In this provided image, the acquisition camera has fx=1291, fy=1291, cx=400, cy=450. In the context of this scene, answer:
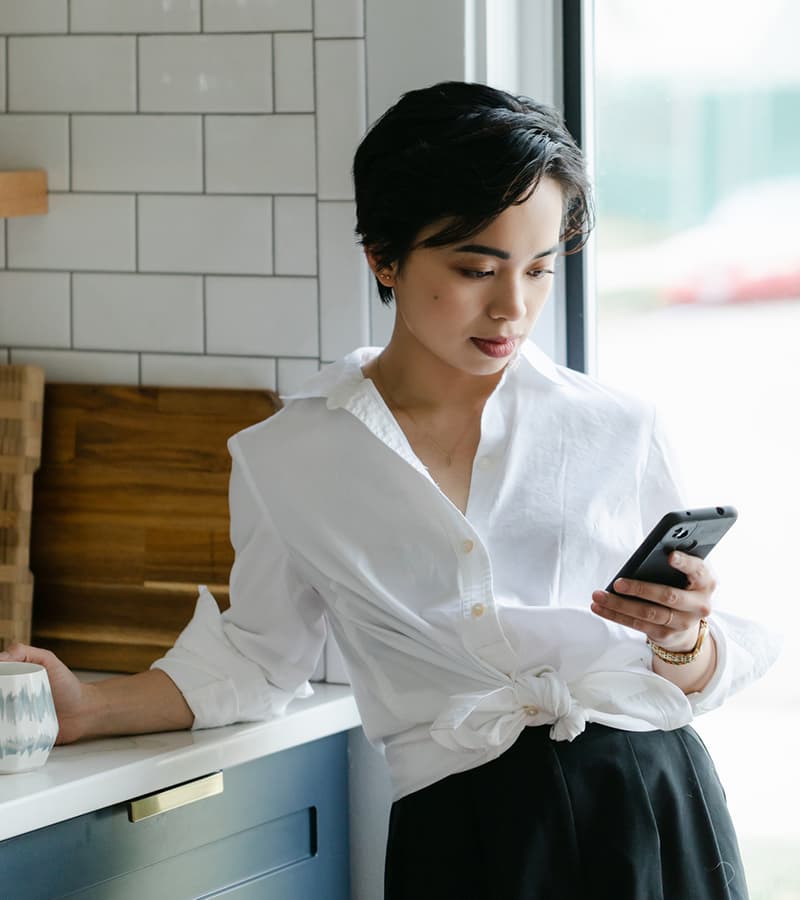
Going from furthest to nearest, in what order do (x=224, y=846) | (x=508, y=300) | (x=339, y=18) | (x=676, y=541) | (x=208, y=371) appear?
1. (x=208, y=371)
2. (x=339, y=18)
3. (x=224, y=846)
4. (x=508, y=300)
5. (x=676, y=541)

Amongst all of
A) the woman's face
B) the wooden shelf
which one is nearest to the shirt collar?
the woman's face

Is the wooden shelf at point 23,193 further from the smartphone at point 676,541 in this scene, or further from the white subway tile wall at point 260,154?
the smartphone at point 676,541

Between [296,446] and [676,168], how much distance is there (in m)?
0.70

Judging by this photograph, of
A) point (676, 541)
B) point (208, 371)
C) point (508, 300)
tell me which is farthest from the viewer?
point (208, 371)

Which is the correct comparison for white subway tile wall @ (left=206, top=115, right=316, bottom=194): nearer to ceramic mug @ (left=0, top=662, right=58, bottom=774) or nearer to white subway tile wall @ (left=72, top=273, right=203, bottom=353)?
white subway tile wall @ (left=72, top=273, right=203, bottom=353)

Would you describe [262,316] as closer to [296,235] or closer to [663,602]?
[296,235]

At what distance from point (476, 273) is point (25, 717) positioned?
2.17 ft

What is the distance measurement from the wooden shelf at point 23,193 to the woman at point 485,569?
0.56m

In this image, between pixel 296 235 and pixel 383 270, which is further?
pixel 296 235

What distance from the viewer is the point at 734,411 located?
1.78 m

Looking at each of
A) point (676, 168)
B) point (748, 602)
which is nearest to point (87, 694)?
point (748, 602)

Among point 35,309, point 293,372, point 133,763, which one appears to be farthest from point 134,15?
point 133,763

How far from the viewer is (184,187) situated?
181 centimetres

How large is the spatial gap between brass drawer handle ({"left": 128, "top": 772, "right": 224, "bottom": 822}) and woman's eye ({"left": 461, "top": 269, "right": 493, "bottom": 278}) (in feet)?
2.20
